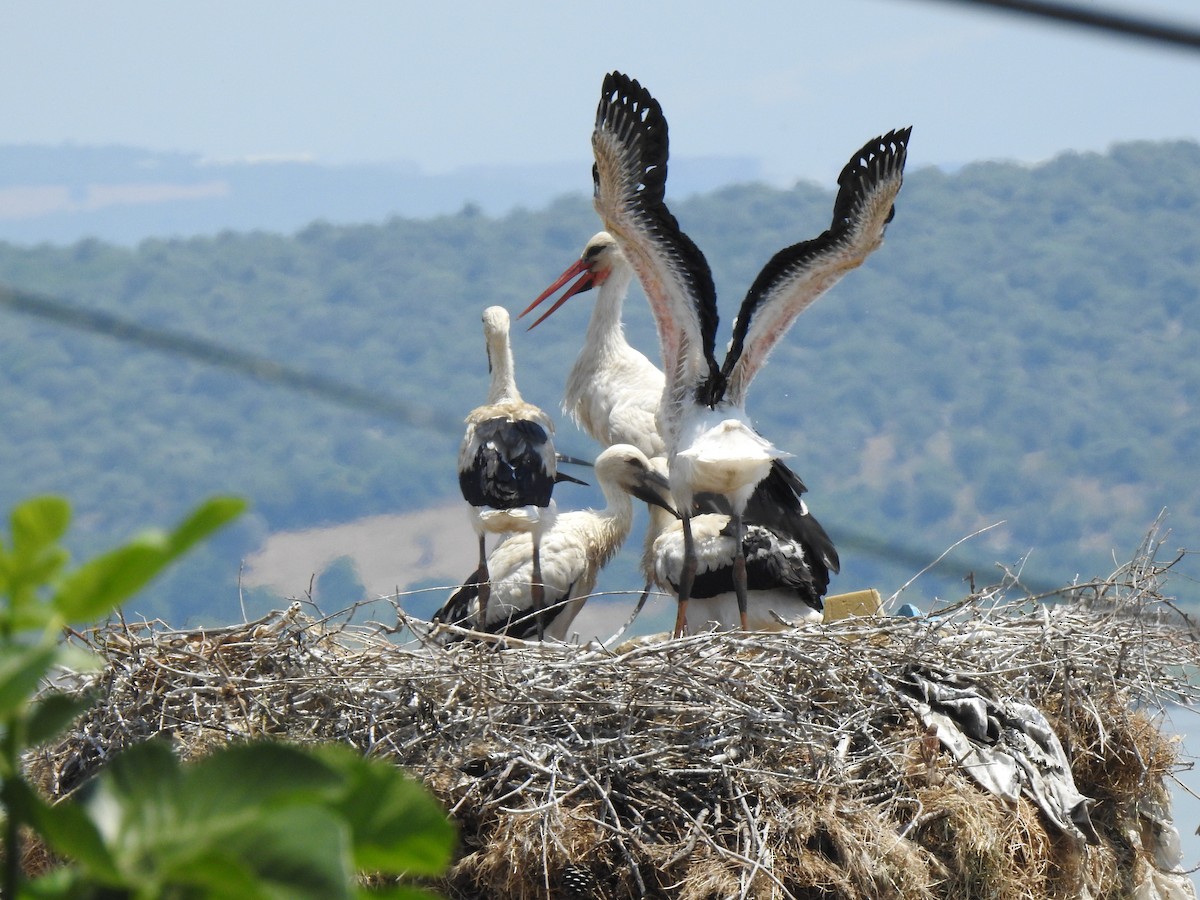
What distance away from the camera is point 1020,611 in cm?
612

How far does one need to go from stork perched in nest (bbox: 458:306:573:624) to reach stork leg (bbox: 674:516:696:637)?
62 cm

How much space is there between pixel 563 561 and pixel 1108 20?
216 inches

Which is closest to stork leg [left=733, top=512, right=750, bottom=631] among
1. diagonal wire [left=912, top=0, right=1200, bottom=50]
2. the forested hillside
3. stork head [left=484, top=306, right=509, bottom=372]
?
stork head [left=484, top=306, right=509, bottom=372]

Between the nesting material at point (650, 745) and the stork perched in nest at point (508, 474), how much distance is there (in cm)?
123

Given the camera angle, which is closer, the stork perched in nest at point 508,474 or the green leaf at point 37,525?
the green leaf at point 37,525

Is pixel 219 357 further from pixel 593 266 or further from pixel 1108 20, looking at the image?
pixel 593 266

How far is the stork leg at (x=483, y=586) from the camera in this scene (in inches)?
271

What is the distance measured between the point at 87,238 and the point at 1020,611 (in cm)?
8939

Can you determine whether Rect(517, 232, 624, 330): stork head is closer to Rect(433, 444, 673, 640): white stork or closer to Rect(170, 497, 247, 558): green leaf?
Rect(433, 444, 673, 640): white stork

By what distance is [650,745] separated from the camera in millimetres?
4965

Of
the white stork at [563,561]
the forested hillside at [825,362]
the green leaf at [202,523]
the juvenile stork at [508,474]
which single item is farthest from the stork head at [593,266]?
the forested hillside at [825,362]

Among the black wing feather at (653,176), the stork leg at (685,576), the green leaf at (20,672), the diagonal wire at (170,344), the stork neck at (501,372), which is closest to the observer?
the green leaf at (20,672)

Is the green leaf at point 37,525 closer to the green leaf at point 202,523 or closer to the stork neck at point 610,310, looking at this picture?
the green leaf at point 202,523

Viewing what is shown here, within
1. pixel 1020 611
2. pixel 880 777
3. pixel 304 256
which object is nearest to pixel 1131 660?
pixel 1020 611
